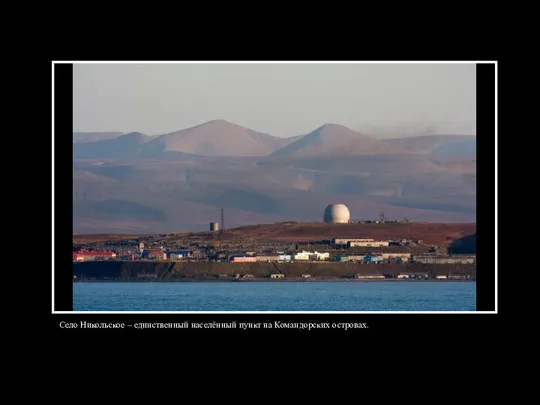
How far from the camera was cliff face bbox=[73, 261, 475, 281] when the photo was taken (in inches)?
2872

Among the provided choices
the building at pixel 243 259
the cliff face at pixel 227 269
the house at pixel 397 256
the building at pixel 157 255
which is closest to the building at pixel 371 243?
the house at pixel 397 256

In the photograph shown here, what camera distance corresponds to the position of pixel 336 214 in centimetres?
8388

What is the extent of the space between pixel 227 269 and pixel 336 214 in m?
11.7

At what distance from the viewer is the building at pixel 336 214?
83.8 metres

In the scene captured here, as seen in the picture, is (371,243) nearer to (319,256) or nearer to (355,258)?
(355,258)

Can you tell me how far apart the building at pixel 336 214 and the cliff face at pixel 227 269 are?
8240 mm

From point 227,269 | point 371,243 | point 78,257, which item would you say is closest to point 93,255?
point 78,257
